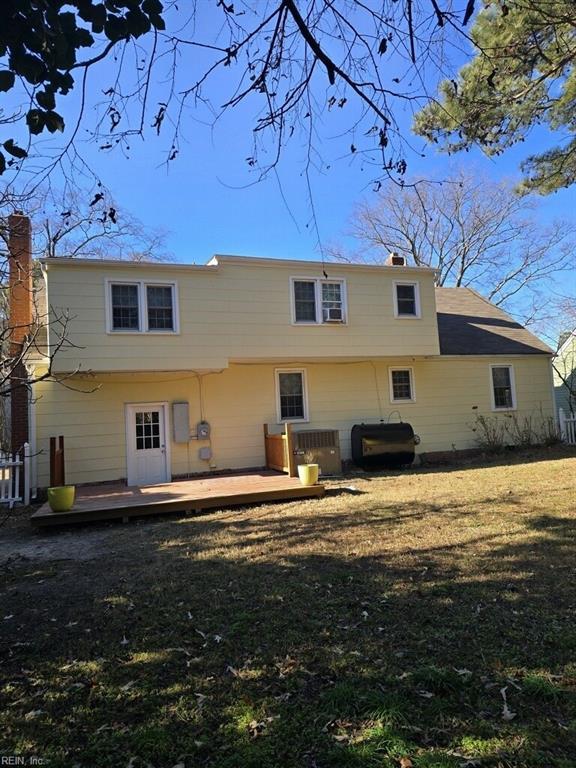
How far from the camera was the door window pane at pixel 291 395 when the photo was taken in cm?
1351

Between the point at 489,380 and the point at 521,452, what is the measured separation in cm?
240

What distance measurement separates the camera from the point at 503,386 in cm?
1603

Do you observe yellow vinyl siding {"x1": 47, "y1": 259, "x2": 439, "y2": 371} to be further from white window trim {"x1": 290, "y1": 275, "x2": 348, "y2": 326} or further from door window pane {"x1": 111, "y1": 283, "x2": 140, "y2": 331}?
door window pane {"x1": 111, "y1": 283, "x2": 140, "y2": 331}

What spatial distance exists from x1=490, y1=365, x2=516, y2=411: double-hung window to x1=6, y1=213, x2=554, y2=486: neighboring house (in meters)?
0.06

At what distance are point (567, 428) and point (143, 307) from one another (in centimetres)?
1391

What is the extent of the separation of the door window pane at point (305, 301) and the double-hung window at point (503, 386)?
6.68 meters

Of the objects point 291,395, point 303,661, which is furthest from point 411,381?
point 303,661

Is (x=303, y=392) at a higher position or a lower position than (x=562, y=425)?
higher

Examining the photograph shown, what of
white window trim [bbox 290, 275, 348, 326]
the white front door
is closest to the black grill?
white window trim [bbox 290, 275, 348, 326]

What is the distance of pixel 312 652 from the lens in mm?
3367

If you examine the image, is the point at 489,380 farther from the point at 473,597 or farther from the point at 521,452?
the point at 473,597

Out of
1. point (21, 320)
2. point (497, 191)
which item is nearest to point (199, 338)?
point (21, 320)

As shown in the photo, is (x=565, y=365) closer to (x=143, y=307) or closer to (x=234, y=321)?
(x=234, y=321)

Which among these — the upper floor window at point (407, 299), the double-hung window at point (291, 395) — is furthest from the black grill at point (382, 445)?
the upper floor window at point (407, 299)
